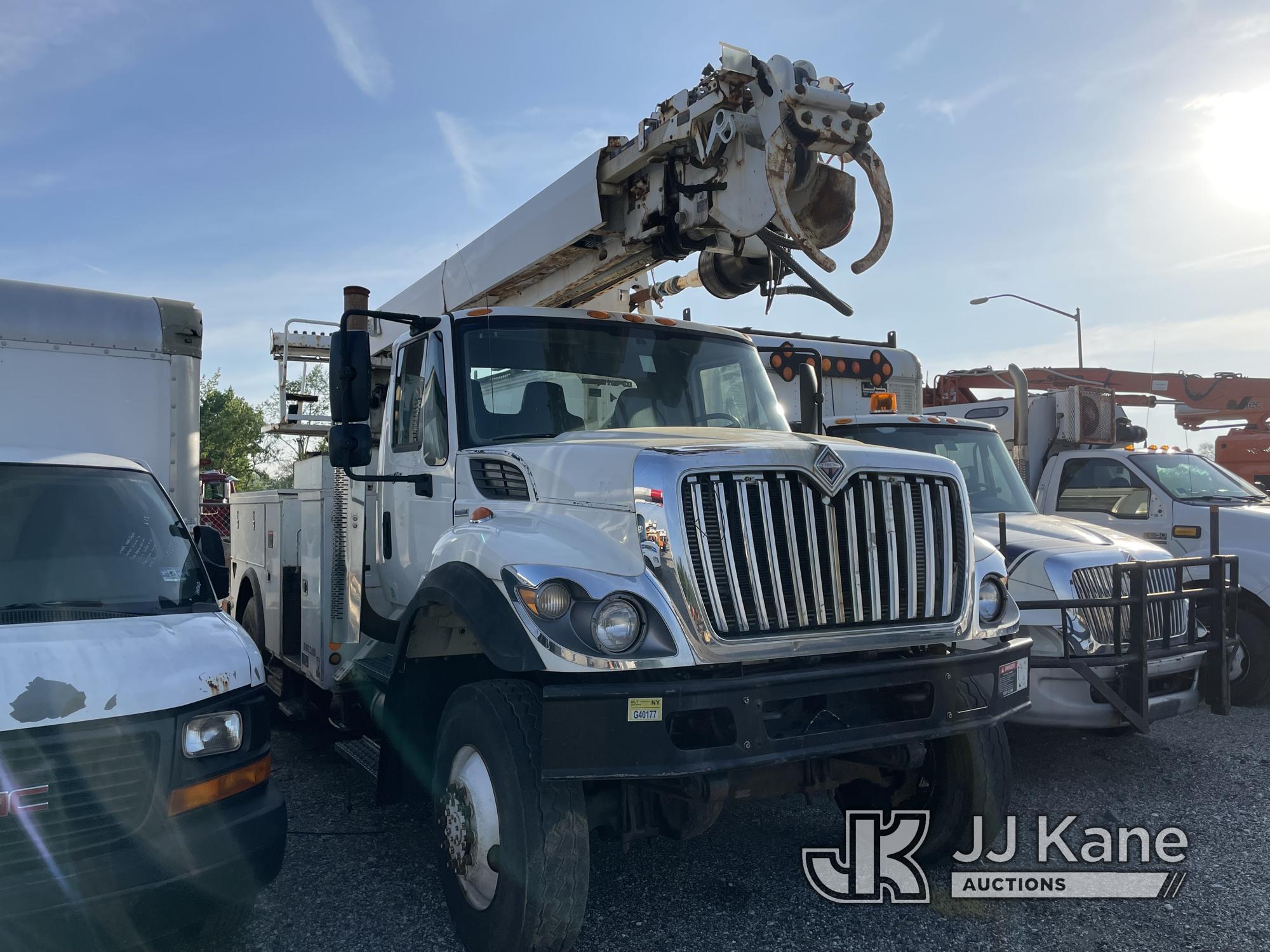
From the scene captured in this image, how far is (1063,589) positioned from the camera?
5.24 m

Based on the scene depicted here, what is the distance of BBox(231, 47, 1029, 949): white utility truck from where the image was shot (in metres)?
3.04

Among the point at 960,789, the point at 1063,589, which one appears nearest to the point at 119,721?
the point at 960,789

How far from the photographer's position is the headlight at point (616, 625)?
9.93ft

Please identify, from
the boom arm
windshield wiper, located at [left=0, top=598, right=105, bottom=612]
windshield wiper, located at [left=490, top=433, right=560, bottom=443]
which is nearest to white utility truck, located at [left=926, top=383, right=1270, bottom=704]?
the boom arm

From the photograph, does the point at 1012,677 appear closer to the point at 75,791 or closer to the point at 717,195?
the point at 717,195

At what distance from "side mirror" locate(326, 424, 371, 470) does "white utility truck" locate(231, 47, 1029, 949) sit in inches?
0.5

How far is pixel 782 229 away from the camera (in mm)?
4770

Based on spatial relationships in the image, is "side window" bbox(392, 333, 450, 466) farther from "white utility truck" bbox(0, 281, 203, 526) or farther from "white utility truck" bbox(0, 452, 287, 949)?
"white utility truck" bbox(0, 281, 203, 526)

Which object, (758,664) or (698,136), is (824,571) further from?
(698,136)

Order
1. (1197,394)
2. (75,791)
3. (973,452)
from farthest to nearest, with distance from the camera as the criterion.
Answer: (1197,394) < (973,452) < (75,791)

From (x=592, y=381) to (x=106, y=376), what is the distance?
143 inches

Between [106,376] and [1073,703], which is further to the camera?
[106,376]

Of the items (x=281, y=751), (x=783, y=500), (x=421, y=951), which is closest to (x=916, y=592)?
(x=783, y=500)

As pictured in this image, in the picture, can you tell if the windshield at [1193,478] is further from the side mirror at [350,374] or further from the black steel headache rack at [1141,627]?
the side mirror at [350,374]
